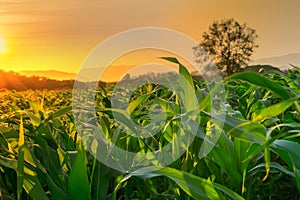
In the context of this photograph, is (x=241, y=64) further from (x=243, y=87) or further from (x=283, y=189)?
(x=283, y=189)

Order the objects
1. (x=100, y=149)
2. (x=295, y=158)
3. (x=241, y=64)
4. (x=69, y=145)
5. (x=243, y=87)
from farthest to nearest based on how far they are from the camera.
A: 1. (x=241, y=64)
2. (x=243, y=87)
3. (x=69, y=145)
4. (x=100, y=149)
5. (x=295, y=158)

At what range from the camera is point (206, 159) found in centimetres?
131

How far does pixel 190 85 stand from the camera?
1.17 metres

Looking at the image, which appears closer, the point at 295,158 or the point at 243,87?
the point at 295,158

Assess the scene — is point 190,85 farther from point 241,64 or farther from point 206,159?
point 241,64

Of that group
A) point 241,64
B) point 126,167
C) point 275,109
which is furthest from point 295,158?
point 241,64

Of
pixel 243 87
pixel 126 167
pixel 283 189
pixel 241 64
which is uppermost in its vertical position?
pixel 241 64

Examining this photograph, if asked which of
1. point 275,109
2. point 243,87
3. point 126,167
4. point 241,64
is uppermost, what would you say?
point 241,64

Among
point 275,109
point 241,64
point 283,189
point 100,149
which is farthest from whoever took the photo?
point 241,64

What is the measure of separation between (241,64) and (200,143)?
18028 millimetres

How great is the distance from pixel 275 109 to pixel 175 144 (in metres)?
0.57

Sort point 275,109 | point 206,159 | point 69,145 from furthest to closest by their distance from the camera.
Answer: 1. point 69,145
2. point 206,159
3. point 275,109

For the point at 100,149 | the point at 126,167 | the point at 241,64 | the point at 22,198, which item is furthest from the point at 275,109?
the point at 241,64

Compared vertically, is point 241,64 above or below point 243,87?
above
